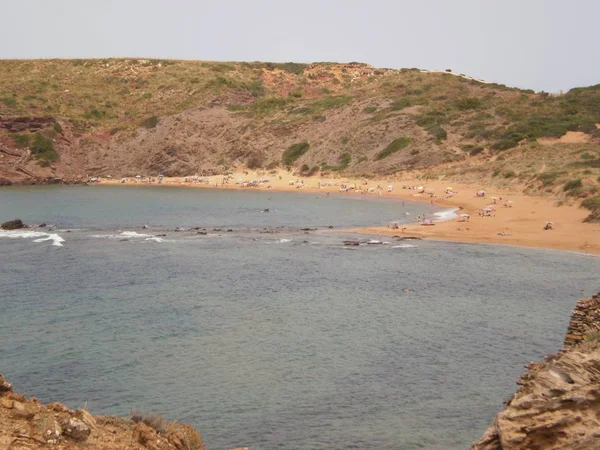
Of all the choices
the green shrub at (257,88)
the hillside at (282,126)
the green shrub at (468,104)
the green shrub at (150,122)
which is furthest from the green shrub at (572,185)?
the green shrub at (257,88)

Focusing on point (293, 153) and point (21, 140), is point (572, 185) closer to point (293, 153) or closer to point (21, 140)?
point (293, 153)

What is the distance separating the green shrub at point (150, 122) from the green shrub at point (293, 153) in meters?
25.2

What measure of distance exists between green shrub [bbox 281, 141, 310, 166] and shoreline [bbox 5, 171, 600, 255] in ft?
58.3

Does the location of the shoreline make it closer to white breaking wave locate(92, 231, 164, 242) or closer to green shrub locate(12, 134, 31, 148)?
white breaking wave locate(92, 231, 164, 242)

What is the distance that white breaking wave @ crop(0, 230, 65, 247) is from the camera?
5109 centimetres

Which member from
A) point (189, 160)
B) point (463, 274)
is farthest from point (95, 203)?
point (463, 274)

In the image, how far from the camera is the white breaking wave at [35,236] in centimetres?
5109

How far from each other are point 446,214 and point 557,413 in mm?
51615

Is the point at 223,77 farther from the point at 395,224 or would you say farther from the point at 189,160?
the point at 395,224

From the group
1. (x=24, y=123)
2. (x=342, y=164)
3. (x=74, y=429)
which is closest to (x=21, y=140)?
(x=24, y=123)

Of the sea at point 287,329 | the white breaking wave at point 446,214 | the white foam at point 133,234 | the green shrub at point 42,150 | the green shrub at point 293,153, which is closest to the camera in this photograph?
the sea at point 287,329

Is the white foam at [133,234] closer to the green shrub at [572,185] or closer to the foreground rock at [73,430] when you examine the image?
the green shrub at [572,185]

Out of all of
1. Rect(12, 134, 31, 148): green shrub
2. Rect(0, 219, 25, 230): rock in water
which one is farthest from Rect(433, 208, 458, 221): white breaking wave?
Rect(12, 134, 31, 148): green shrub

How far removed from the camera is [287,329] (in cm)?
2769
